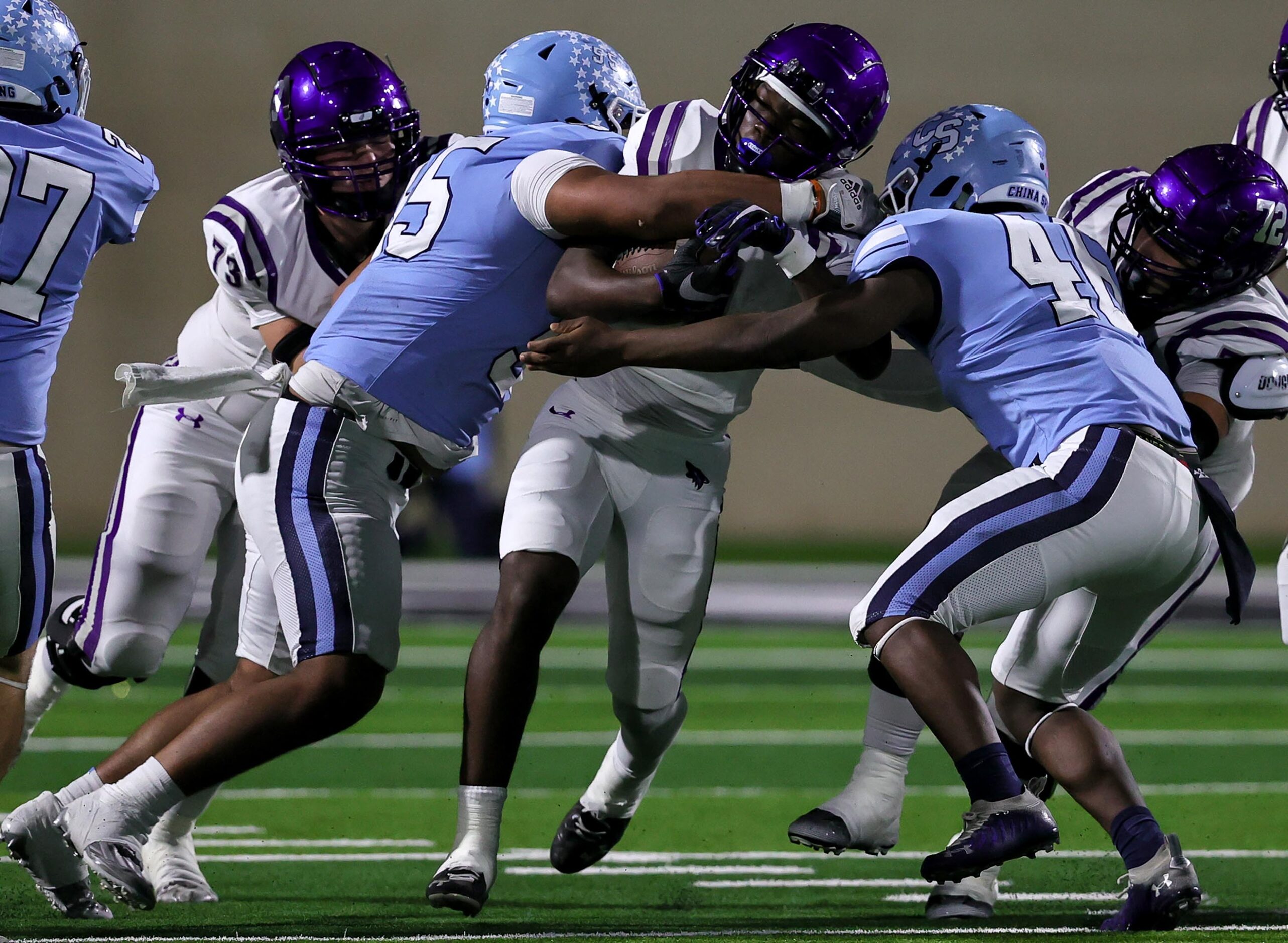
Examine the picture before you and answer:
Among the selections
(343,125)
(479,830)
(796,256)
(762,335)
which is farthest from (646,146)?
(479,830)

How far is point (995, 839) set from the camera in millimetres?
2631

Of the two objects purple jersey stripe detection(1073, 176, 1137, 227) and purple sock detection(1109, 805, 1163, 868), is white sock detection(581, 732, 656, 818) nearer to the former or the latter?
purple sock detection(1109, 805, 1163, 868)

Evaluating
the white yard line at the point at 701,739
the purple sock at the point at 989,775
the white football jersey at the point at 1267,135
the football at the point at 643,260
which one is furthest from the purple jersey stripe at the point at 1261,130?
the white yard line at the point at 701,739

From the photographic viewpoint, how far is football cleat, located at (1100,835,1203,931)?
9.37 feet

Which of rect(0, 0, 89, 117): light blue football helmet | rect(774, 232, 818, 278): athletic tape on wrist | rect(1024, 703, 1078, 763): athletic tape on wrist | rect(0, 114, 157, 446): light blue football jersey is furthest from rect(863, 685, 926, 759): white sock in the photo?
rect(0, 0, 89, 117): light blue football helmet

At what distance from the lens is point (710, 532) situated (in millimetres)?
3719

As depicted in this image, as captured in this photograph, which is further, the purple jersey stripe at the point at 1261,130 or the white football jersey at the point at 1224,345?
the purple jersey stripe at the point at 1261,130

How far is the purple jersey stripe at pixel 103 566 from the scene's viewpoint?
3848 millimetres

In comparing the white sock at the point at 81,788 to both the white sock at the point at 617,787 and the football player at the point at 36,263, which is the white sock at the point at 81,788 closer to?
the football player at the point at 36,263

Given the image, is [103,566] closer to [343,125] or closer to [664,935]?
[343,125]

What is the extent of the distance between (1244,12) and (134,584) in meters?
12.6

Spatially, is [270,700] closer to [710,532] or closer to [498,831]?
[498,831]

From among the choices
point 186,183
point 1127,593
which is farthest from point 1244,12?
point 1127,593

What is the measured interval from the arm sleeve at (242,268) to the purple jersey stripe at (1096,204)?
188 centimetres
